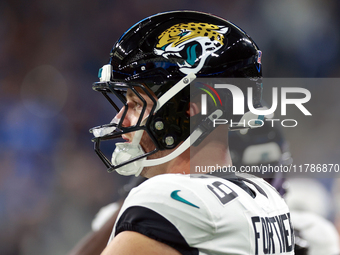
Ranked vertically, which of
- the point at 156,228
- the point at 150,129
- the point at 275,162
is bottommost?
the point at 275,162

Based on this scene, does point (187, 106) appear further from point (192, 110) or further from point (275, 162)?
point (275, 162)

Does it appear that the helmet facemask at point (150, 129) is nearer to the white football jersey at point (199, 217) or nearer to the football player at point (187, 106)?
the football player at point (187, 106)

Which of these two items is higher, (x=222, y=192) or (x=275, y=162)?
(x=222, y=192)

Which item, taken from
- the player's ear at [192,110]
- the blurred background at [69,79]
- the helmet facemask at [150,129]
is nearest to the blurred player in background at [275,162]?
the blurred background at [69,79]

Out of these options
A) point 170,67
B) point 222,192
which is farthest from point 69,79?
point 222,192

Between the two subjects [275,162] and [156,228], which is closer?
[156,228]

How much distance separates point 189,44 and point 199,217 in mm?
644

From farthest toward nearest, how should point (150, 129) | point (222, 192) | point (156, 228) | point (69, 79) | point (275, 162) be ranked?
point (69, 79) → point (275, 162) → point (150, 129) → point (222, 192) → point (156, 228)

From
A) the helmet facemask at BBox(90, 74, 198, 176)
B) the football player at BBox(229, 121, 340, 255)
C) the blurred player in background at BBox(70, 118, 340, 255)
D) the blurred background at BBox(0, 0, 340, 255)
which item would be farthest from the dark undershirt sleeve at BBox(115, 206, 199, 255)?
the blurred background at BBox(0, 0, 340, 255)

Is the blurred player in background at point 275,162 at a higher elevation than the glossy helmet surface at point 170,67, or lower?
lower

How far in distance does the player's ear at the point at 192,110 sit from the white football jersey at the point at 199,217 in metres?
0.27

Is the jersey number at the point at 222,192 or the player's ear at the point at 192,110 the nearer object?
the jersey number at the point at 222,192

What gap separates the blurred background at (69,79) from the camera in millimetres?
3695

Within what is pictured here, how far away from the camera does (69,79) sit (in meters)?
3.83
